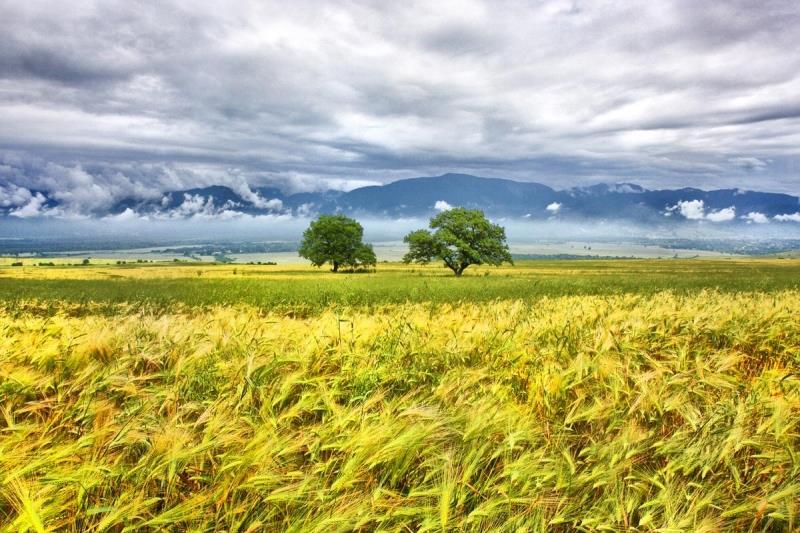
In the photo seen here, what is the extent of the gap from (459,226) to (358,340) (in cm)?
6531

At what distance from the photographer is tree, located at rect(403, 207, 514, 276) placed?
2645 inches

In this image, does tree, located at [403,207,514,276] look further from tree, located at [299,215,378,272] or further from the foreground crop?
the foreground crop

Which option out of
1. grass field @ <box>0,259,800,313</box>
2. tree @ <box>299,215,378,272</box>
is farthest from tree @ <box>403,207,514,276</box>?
tree @ <box>299,215,378,272</box>

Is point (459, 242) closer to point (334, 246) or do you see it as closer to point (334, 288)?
point (334, 246)

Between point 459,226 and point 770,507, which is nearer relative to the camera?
point 770,507

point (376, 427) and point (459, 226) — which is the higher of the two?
point (459, 226)

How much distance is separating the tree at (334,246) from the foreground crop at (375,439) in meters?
80.9

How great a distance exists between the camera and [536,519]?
92.6 inches

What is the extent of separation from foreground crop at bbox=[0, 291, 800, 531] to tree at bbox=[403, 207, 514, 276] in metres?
62.6

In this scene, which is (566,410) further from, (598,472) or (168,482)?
(168,482)

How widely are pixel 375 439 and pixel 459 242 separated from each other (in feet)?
212

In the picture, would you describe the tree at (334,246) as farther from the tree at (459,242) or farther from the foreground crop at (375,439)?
the foreground crop at (375,439)

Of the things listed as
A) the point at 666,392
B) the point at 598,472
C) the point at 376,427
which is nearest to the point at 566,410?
the point at 666,392

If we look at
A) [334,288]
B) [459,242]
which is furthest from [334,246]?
[334,288]
